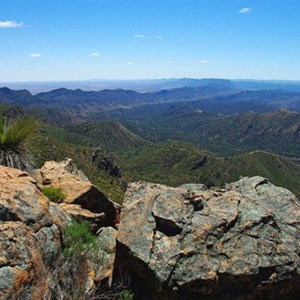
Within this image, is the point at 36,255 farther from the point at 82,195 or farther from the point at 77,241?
the point at 82,195

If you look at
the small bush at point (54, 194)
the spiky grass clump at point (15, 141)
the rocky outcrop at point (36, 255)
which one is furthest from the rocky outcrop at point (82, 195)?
the rocky outcrop at point (36, 255)

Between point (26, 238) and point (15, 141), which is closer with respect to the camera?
point (26, 238)

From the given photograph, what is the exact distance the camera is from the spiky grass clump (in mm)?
18030

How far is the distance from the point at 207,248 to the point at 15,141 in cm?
974

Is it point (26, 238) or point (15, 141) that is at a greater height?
point (15, 141)

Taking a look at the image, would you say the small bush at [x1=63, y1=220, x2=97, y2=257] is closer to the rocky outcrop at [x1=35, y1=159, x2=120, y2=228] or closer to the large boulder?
the large boulder

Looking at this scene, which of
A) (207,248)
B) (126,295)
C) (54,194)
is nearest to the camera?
(126,295)

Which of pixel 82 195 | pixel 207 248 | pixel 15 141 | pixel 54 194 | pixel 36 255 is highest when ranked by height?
pixel 15 141

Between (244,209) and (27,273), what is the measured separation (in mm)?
9691

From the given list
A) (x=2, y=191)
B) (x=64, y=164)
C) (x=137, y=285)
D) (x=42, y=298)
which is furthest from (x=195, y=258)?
(x=64, y=164)

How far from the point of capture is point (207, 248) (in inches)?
580

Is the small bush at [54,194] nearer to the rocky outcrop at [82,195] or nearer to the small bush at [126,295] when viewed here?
the rocky outcrop at [82,195]

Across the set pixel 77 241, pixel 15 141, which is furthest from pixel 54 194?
pixel 77 241

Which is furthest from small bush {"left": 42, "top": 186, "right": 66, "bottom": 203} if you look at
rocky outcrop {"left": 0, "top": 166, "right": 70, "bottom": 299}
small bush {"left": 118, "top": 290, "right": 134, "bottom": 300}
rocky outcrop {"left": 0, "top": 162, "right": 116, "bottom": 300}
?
small bush {"left": 118, "top": 290, "right": 134, "bottom": 300}
